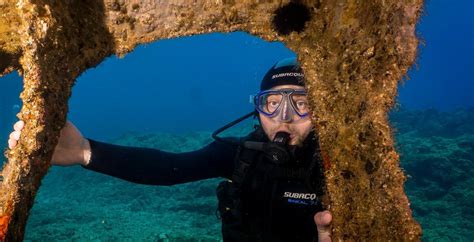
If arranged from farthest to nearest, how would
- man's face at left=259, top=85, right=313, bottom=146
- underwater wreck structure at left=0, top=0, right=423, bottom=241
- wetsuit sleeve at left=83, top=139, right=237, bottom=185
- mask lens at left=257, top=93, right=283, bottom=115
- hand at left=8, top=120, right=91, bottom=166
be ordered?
mask lens at left=257, top=93, right=283, bottom=115, man's face at left=259, top=85, right=313, bottom=146, wetsuit sleeve at left=83, top=139, right=237, bottom=185, hand at left=8, top=120, right=91, bottom=166, underwater wreck structure at left=0, top=0, right=423, bottom=241

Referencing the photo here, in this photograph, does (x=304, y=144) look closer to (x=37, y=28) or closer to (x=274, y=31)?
(x=274, y=31)

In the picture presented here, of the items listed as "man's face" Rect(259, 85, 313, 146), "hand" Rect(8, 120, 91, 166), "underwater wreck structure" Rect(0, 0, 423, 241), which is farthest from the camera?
"man's face" Rect(259, 85, 313, 146)

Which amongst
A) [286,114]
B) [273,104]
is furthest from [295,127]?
[273,104]

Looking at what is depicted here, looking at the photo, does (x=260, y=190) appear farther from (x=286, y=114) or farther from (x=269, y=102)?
(x=269, y=102)

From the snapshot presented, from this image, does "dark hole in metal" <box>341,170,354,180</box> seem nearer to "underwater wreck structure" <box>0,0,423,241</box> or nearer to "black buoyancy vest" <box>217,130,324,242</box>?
"underwater wreck structure" <box>0,0,423,241</box>

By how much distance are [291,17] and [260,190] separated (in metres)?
2.54

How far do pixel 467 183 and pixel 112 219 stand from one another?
38.5 ft

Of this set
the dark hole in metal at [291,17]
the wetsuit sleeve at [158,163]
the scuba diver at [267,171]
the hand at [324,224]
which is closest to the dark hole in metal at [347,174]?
the hand at [324,224]

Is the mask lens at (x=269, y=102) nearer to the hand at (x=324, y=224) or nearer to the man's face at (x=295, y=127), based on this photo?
the man's face at (x=295, y=127)

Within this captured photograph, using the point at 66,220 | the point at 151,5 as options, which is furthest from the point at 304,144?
the point at 66,220

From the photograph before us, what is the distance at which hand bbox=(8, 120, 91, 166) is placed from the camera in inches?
114

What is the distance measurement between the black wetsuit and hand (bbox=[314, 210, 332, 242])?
115cm

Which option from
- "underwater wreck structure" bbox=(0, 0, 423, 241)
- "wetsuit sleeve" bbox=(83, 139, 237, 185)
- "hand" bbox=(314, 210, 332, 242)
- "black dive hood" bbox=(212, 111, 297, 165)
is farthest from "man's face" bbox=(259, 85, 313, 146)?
"underwater wreck structure" bbox=(0, 0, 423, 241)

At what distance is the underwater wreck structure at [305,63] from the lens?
5.95 ft
